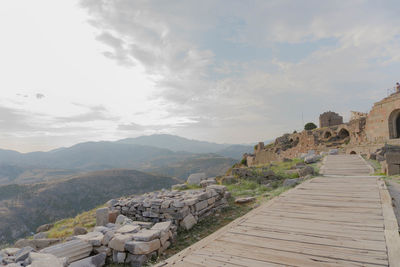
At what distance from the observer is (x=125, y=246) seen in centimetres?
444

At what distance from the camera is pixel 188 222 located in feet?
19.9

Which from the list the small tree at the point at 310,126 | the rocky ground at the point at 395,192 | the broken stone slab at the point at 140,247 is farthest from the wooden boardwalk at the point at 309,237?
the small tree at the point at 310,126

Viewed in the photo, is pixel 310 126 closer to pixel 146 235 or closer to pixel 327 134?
pixel 327 134

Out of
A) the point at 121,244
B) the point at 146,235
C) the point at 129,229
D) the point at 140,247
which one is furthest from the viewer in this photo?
the point at 129,229

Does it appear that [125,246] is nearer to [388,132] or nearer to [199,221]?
[199,221]

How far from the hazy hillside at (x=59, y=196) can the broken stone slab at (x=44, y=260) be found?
45610 millimetres

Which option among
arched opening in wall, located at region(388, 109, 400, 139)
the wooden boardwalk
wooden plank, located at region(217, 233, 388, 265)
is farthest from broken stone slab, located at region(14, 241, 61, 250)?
arched opening in wall, located at region(388, 109, 400, 139)

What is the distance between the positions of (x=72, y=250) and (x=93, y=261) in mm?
521

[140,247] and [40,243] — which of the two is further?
[40,243]

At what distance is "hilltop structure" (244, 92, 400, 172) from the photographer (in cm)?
1852

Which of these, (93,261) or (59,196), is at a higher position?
(93,261)

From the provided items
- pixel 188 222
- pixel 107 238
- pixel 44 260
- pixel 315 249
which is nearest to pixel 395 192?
pixel 315 249

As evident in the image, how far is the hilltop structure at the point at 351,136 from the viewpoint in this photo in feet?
60.7

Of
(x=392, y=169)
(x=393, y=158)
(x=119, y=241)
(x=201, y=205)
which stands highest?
(x=393, y=158)
